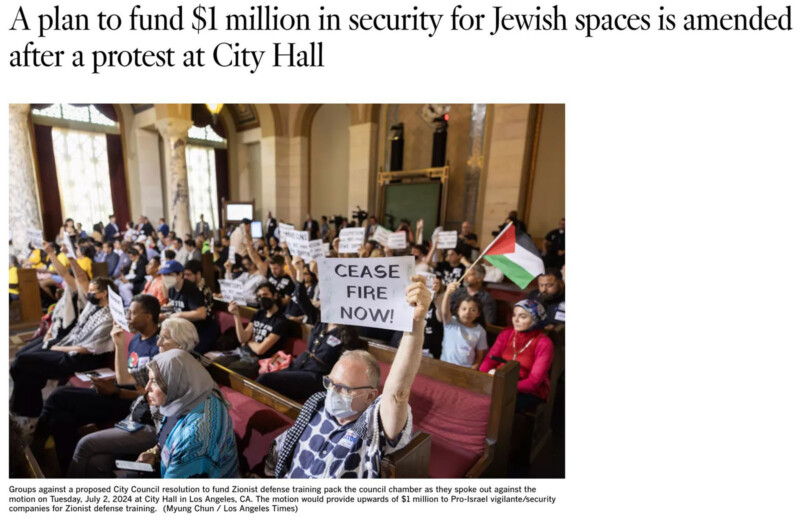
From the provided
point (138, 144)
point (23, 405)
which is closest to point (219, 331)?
point (23, 405)

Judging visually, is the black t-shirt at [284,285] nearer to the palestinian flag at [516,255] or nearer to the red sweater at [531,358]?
the red sweater at [531,358]

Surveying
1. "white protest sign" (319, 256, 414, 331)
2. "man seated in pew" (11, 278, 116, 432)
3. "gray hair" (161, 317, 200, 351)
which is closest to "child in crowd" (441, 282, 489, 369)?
"white protest sign" (319, 256, 414, 331)

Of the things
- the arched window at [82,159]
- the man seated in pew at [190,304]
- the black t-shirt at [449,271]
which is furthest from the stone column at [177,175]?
the black t-shirt at [449,271]

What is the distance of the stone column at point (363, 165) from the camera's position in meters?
10.1

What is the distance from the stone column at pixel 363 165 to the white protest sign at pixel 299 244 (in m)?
6.65

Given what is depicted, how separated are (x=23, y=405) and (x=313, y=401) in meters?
2.62

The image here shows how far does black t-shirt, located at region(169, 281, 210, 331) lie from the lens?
3.45 m

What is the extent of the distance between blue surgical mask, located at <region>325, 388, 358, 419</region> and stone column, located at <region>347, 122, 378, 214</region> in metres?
9.03

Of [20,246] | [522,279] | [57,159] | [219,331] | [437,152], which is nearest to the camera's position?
[522,279]

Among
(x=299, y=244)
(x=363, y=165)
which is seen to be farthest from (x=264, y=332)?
Result: (x=363, y=165)

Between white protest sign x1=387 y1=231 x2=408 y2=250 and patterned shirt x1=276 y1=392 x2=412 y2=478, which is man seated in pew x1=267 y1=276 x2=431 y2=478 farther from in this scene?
white protest sign x1=387 y1=231 x2=408 y2=250

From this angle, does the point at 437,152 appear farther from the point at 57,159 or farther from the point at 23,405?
the point at 57,159

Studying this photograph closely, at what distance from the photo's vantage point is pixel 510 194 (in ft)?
24.0

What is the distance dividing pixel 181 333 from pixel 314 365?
0.85m
